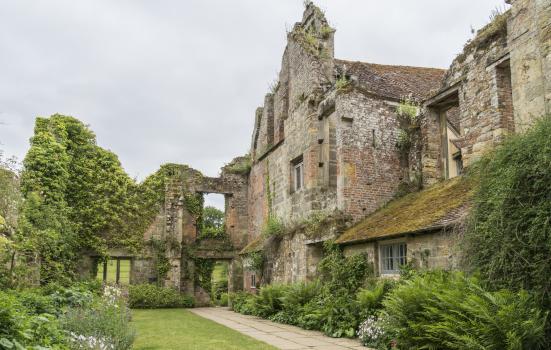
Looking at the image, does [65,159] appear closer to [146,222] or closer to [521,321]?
[146,222]

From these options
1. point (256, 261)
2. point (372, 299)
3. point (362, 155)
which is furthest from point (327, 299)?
point (256, 261)

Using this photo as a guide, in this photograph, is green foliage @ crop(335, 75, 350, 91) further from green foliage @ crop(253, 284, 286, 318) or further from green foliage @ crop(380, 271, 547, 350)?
green foliage @ crop(380, 271, 547, 350)

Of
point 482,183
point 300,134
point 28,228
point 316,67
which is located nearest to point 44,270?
point 28,228

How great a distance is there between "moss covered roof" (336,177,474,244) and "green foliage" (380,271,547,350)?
1.94 m

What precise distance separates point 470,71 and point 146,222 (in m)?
17.4

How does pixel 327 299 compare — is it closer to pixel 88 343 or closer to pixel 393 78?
pixel 88 343

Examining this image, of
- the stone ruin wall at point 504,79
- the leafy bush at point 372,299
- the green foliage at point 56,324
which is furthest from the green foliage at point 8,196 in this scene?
the stone ruin wall at point 504,79

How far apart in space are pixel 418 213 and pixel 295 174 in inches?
314

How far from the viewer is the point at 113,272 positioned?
2791 cm

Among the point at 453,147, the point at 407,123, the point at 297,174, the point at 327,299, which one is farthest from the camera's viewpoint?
the point at 297,174

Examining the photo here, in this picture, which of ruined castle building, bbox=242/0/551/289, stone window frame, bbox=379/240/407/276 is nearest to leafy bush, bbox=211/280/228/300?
ruined castle building, bbox=242/0/551/289

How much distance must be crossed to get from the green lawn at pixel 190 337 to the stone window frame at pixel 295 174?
627 cm

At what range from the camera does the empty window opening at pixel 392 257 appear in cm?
1172

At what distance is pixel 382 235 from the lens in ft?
38.3
